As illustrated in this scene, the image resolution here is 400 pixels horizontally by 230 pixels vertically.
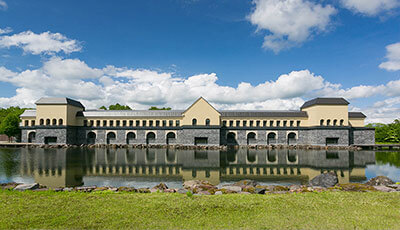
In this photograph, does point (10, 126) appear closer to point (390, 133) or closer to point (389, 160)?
point (389, 160)

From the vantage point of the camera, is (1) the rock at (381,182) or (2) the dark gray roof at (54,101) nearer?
(1) the rock at (381,182)

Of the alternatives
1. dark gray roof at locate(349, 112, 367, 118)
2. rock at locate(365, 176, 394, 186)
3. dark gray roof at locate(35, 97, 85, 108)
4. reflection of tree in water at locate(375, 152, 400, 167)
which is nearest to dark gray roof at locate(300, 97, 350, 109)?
dark gray roof at locate(349, 112, 367, 118)

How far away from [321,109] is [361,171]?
30731 mm

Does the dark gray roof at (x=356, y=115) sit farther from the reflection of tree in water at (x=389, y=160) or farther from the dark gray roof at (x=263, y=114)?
the reflection of tree in water at (x=389, y=160)

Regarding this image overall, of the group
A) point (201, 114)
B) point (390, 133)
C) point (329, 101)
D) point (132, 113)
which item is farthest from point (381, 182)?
point (390, 133)

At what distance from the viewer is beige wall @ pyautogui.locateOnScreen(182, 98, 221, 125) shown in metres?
49.4

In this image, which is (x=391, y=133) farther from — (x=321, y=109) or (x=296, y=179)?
(x=296, y=179)

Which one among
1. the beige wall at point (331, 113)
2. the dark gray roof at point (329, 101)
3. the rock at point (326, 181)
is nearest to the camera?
the rock at point (326, 181)

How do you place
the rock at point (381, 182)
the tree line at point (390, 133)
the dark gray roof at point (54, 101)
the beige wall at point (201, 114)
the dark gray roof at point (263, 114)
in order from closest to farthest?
1. the rock at point (381, 182)
2. the beige wall at point (201, 114)
3. the dark gray roof at point (54, 101)
4. the dark gray roof at point (263, 114)
5. the tree line at point (390, 133)

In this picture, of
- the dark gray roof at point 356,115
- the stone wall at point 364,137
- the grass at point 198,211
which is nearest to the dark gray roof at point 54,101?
the grass at point 198,211

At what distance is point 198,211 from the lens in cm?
841

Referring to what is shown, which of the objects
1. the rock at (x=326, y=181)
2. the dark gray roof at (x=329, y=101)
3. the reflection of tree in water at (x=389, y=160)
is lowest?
the reflection of tree in water at (x=389, y=160)

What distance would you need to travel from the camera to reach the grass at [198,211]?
284 inches

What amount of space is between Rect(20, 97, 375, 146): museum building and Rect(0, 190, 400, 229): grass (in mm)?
38366
